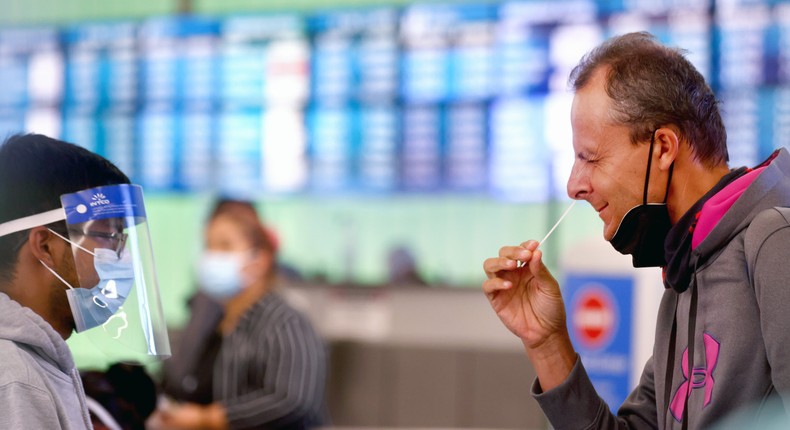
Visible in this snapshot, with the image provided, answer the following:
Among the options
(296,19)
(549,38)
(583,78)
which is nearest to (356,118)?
(296,19)

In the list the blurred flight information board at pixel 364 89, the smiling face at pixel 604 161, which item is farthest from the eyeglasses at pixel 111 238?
the blurred flight information board at pixel 364 89

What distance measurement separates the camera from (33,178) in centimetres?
175

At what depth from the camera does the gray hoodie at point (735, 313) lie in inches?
60.4

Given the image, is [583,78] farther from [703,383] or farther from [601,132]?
[703,383]

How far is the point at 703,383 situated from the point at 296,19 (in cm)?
605

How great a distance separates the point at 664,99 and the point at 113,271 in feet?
3.37

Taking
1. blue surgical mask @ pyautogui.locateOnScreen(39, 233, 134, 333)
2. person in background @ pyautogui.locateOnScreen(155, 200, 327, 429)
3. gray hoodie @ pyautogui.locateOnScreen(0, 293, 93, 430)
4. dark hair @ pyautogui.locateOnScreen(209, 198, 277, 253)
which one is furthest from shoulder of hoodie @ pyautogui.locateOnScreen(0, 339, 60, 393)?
dark hair @ pyautogui.locateOnScreen(209, 198, 277, 253)

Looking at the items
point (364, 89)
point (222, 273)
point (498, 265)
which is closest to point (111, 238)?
point (498, 265)

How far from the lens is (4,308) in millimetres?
1648

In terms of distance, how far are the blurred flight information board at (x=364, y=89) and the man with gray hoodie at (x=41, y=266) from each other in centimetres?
458

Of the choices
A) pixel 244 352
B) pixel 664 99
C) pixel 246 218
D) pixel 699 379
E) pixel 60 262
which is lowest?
pixel 244 352

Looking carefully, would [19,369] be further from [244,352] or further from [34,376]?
Answer: [244,352]

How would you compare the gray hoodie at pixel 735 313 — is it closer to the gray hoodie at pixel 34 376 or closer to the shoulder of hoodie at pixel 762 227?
the shoulder of hoodie at pixel 762 227

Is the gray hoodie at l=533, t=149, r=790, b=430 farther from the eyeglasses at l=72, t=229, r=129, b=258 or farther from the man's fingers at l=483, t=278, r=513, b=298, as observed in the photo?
the eyeglasses at l=72, t=229, r=129, b=258
